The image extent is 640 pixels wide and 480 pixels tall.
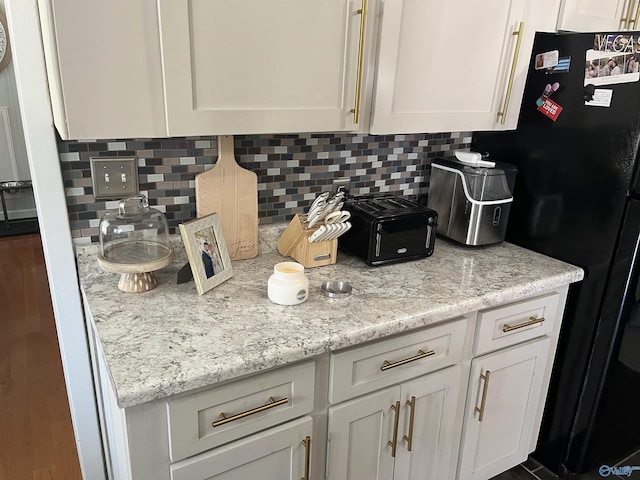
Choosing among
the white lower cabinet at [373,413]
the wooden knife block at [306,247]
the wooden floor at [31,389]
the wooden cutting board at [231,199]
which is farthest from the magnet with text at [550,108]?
the wooden floor at [31,389]

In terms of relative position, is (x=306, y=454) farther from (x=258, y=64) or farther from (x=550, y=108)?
(x=550, y=108)

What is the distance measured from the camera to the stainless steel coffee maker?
1.70 m

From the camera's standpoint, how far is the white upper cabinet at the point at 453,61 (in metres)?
1.38

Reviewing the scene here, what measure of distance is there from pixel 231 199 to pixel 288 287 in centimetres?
39

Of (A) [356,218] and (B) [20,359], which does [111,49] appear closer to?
(A) [356,218]

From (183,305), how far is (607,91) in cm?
139

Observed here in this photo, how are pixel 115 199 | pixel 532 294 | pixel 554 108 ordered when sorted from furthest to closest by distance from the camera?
pixel 554 108
pixel 532 294
pixel 115 199

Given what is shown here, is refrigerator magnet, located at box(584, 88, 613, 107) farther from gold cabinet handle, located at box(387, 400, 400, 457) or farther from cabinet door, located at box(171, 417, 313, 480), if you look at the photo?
cabinet door, located at box(171, 417, 313, 480)

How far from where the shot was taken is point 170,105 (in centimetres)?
114

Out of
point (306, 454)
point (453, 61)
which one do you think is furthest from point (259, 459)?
point (453, 61)

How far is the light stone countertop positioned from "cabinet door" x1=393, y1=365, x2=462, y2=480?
0.22 m

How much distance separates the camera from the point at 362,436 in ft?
4.42

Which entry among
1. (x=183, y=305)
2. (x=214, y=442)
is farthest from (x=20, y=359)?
(x=214, y=442)

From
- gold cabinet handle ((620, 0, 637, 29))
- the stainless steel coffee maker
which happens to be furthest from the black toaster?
gold cabinet handle ((620, 0, 637, 29))
